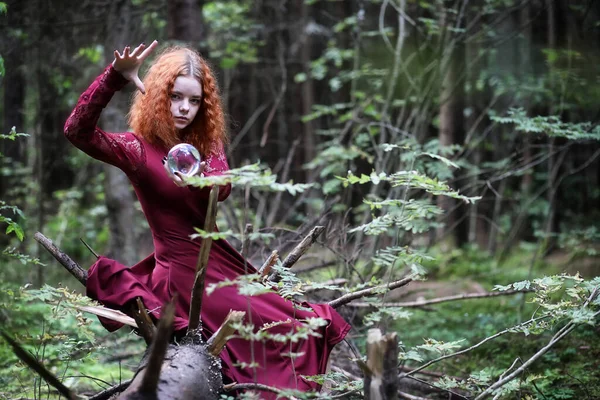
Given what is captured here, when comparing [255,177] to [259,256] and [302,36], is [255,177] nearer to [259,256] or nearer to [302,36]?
[259,256]

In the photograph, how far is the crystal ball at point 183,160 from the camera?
279 centimetres

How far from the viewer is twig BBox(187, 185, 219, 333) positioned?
8.53ft

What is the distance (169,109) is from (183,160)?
1.72ft

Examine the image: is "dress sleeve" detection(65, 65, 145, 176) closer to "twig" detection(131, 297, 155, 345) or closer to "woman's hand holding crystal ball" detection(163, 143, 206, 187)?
"woman's hand holding crystal ball" detection(163, 143, 206, 187)

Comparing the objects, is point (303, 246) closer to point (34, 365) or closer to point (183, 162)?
point (183, 162)

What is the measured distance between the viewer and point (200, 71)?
329cm

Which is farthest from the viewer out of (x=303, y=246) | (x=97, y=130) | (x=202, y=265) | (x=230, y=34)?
(x=230, y=34)

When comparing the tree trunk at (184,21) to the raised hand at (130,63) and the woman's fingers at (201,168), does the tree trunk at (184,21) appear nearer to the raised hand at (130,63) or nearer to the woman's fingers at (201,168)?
the raised hand at (130,63)

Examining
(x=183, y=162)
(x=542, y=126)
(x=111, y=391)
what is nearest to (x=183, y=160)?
(x=183, y=162)

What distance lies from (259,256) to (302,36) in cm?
992

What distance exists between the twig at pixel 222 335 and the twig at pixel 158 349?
415 millimetres

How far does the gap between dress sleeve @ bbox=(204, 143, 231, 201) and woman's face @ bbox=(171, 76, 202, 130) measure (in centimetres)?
24

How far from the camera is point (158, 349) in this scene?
2172 millimetres

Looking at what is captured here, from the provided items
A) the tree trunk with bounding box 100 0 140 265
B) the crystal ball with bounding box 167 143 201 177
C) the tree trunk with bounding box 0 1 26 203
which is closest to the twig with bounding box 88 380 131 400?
→ the crystal ball with bounding box 167 143 201 177
